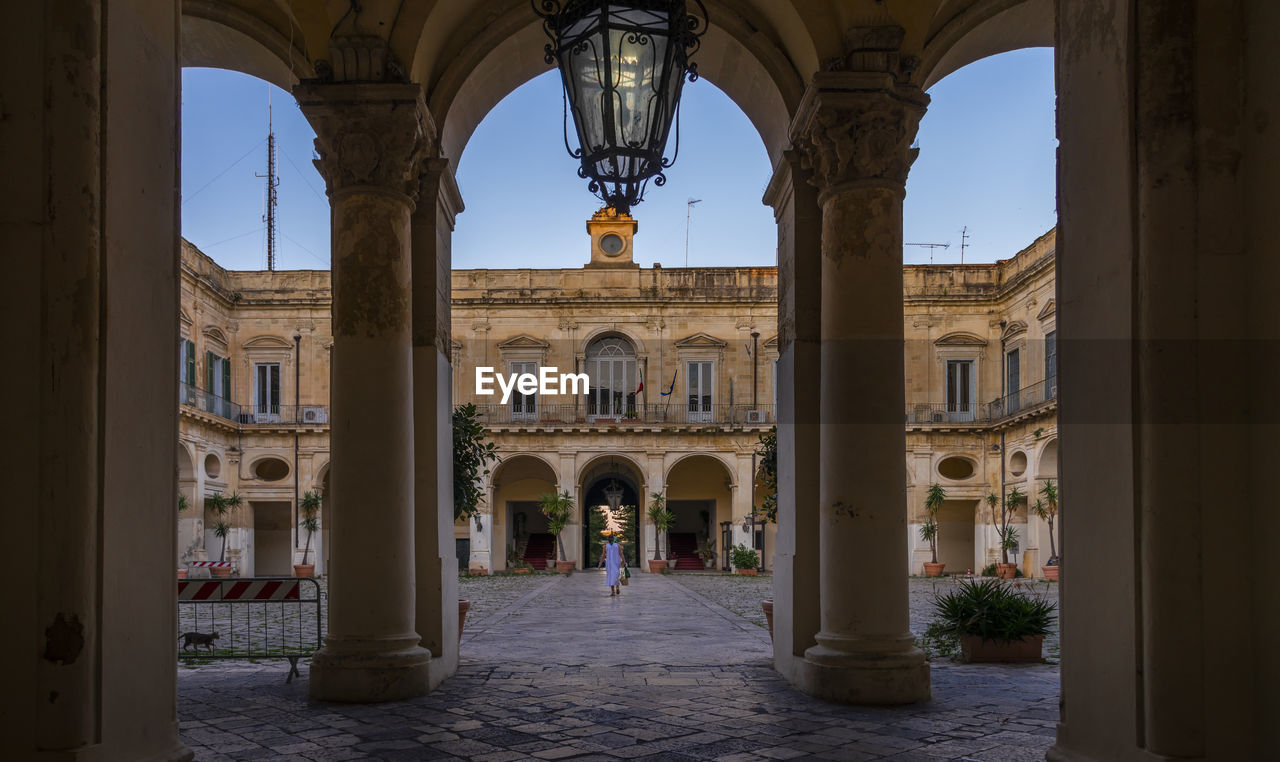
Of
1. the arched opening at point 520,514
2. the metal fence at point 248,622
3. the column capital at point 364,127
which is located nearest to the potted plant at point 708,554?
the arched opening at point 520,514

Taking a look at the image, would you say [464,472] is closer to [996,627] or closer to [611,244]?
[996,627]

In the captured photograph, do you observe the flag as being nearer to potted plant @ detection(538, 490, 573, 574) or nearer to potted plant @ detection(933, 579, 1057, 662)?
potted plant @ detection(538, 490, 573, 574)

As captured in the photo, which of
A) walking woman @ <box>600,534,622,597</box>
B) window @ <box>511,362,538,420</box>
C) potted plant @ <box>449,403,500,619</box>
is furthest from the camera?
window @ <box>511,362,538,420</box>

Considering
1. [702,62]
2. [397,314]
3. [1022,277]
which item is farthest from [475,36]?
[1022,277]

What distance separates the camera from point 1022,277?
3120cm

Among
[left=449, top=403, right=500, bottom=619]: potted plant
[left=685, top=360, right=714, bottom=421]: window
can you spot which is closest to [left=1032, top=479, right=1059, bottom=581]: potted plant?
[left=685, top=360, right=714, bottom=421]: window

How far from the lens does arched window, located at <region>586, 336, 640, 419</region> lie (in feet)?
115

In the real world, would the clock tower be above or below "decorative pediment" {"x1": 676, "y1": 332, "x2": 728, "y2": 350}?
above

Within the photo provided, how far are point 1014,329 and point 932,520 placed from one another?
6307 mm

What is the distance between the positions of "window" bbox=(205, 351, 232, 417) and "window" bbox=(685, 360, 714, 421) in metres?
14.6

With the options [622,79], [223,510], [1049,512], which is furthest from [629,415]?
[622,79]

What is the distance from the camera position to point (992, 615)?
9000mm

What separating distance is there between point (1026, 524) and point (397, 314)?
2728 cm
